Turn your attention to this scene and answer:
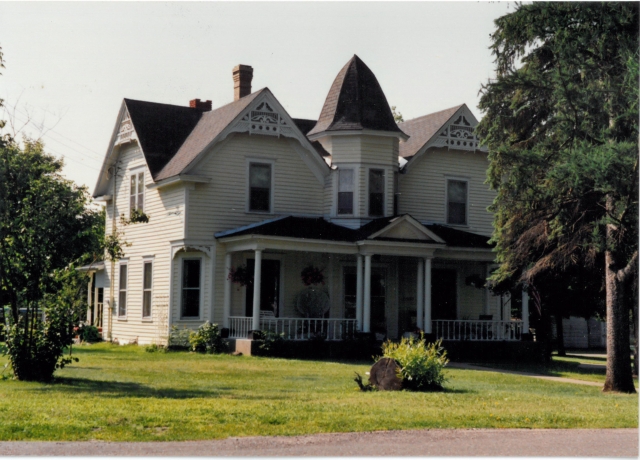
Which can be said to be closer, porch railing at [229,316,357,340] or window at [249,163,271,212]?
porch railing at [229,316,357,340]

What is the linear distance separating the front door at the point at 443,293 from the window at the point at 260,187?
5977 mm

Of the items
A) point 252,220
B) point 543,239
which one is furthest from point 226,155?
point 543,239

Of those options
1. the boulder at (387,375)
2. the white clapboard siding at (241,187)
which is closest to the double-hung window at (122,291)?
the white clapboard siding at (241,187)

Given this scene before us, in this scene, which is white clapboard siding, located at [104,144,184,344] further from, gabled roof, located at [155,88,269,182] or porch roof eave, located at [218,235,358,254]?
porch roof eave, located at [218,235,358,254]

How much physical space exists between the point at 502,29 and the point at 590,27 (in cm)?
211

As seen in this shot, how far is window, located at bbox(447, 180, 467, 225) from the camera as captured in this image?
28.7 meters

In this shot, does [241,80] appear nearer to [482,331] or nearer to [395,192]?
[395,192]

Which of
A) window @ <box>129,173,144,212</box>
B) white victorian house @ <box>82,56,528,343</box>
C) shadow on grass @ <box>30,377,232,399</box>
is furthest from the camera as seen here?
window @ <box>129,173,144,212</box>

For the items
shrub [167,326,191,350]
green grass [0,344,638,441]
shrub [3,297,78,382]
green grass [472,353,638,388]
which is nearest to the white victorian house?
shrub [167,326,191,350]

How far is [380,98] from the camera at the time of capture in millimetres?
26641

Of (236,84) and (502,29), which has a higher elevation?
(236,84)

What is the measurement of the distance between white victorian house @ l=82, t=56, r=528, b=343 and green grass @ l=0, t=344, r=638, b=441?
6.09 meters

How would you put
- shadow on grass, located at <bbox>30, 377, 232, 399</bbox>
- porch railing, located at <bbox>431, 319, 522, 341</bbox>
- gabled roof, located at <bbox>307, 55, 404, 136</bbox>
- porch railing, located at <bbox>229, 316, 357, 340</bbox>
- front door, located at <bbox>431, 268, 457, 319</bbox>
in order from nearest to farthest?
shadow on grass, located at <bbox>30, 377, 232, 399</bbox>, porch railing, located at <bbox>229, 316, 357, 340</bbox>, porch railing, located at <bbox>431, 319, 522, 341</bbox>, gabled roof, located at <bbox>307, 55, 404, 136</bbox>, front door, located at <bbox>431, 268, 457, 319</bbox>

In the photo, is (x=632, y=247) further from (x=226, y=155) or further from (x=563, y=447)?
(x=226, y=155)
